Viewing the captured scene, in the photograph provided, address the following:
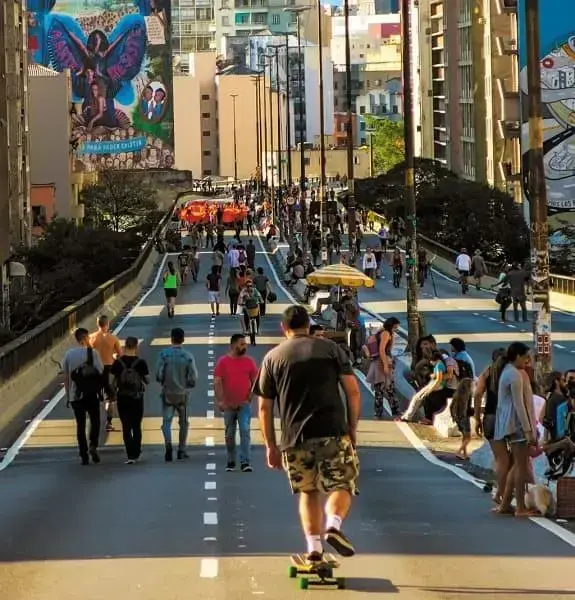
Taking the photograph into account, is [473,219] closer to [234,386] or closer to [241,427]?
[241,427]

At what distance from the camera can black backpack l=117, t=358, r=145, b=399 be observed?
19.9 meters

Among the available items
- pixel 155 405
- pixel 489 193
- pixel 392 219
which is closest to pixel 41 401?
pixel 155 405

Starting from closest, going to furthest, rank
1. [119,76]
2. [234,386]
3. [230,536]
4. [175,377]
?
[230,536] < [234,386] < [175,377] < [119,76]

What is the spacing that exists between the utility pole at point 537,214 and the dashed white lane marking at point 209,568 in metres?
8.53

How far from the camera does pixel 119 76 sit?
155m

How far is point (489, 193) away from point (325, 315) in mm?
44475

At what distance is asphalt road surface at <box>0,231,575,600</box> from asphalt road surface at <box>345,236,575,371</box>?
1608 cm

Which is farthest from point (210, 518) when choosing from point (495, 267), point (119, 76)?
point (119, 76)

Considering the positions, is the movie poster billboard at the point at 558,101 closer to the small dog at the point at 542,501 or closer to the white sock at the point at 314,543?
the small dog at the point at 542,501

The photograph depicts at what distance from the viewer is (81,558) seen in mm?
12281

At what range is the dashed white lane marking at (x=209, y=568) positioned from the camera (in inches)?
444

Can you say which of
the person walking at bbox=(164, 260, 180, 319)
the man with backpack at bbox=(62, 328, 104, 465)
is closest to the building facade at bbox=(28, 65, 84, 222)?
the person walking at bbox=(164, 260, 180, 319)

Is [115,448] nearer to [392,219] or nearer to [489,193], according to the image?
[489,193]

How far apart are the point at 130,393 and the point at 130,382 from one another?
0.14m
